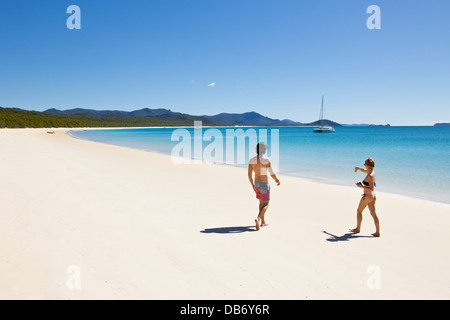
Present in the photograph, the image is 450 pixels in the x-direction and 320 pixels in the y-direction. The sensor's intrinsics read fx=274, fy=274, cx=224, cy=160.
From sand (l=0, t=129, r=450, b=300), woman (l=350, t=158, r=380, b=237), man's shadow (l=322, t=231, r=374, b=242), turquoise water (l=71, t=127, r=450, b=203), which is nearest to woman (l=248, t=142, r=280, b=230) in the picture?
sand (l=0, t=129, r=450, b=300)

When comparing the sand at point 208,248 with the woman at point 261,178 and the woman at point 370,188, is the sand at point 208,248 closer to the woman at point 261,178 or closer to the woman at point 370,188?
the woman at point 370,188

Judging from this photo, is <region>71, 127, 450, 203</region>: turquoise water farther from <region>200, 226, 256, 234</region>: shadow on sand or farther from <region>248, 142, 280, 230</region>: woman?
<region>200, 226, 256, 234</region>: shadow on sand

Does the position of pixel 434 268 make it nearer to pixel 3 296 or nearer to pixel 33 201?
pixel 3 296

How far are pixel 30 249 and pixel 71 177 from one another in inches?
279

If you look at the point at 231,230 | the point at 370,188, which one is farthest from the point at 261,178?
the point at 370,188

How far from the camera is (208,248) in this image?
4793 millimetres

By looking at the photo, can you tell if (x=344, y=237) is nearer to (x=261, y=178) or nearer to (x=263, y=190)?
(x=263, y=190)

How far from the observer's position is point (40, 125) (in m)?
104

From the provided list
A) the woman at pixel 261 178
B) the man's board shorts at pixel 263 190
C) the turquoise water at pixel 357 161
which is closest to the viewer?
the woman at pixel 261 178

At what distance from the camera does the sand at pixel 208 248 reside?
3584mm

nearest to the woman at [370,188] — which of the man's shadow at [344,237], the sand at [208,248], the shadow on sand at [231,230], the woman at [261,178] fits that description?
the man's shadow at [344,237]

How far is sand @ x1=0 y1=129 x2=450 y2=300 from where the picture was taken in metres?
3.58

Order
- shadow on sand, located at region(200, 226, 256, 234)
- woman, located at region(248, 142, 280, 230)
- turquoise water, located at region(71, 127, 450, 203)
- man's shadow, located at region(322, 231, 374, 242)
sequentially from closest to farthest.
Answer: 1. man's shadow, located at region(322, 231, 374, 242)
2. shadow on sand, located at region(200, 226, 256, 234)
3. woman, located at region(248, 142, 280, 230)
4. turquoise water, located at region(71, 127, 450, 203)
